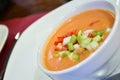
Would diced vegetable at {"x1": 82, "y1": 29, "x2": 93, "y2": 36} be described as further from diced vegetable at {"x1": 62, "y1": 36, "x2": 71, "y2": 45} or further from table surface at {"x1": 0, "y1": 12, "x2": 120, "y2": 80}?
table surface at {"x1": 0, "y1": 12, "x2": 120, "y2": 80}

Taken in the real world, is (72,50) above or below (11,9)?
below

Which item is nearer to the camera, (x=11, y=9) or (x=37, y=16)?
(x=37, y=16)

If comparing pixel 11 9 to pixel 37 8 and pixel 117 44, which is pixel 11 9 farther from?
pixel 117 44

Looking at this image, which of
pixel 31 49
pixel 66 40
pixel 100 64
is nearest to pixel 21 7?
pixel 31 49

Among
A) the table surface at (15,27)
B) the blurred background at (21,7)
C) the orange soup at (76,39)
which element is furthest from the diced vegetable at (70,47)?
the blurred background at (21,7)

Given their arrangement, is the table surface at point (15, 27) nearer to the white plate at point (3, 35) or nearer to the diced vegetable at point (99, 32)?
the white plate at point (3, 35)

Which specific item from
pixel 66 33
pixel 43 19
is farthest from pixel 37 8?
pixel 66 33

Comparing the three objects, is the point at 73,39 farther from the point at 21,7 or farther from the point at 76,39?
the point at 21,7

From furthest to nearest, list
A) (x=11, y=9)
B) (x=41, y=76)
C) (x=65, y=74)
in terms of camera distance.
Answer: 1. (x=11, y=9)
2. (x=41, y=76)
3. (x=65, y=74)

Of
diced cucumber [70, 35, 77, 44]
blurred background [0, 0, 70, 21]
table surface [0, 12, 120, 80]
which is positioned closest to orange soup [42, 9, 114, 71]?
diced cucumber [70, 35, 77, 44]
